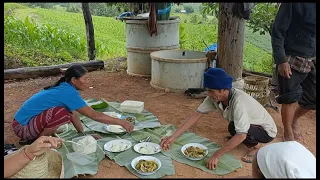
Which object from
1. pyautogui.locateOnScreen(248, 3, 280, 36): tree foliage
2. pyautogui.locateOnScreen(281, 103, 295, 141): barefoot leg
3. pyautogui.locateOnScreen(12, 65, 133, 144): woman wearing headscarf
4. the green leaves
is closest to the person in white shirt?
pyautogui.locateOnScreen(281, 103, 295, 141): barefoot leg

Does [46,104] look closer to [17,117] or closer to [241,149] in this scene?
[17,117]

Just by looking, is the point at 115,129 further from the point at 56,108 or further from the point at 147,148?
the point at 56,108

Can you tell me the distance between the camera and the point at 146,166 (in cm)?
251

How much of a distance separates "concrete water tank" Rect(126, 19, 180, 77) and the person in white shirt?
10.9 ft

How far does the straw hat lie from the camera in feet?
6.54

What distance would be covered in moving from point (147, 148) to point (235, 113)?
36.0 inches

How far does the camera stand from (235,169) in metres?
2.61

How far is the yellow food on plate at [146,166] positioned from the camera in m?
2.48

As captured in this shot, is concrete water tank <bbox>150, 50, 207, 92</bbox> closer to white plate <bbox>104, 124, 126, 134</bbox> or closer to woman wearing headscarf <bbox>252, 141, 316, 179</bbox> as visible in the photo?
white plate <bbox>104, 124, 126, 134</bbox>

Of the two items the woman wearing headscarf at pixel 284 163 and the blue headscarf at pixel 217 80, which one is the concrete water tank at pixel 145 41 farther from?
the woman wearing headscarf at pixel 284 163

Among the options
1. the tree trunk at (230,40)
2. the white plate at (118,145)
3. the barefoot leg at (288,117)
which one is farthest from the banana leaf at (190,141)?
the tree trunk at (230,40)

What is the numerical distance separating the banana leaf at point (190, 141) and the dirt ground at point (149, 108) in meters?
0.05
